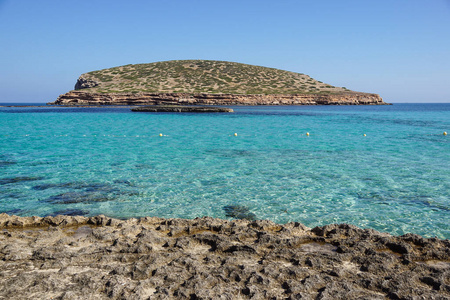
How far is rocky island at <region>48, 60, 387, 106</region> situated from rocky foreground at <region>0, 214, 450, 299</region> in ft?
266

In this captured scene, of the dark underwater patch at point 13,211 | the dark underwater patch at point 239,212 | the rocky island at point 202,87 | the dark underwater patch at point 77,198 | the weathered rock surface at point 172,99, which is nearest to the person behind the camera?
the dark underwater patch at point 239,212

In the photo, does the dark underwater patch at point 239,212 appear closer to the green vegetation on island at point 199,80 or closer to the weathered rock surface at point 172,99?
the weathered rock surface at point 172,99

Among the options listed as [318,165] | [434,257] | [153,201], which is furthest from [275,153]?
[434,257]

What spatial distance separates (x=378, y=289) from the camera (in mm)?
4844

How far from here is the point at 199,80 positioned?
108m

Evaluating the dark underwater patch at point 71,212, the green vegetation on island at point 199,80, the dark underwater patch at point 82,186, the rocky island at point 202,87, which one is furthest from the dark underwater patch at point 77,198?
the green vegetation on island at point 199,80

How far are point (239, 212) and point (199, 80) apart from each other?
102 m

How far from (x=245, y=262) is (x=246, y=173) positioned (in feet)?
26.3

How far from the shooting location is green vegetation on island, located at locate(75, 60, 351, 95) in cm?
9981

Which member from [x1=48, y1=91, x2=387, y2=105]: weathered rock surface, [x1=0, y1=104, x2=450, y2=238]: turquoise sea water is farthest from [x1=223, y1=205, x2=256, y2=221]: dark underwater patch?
[x1=48, y1=91, x2=387, y2=105]: weathered rock surface

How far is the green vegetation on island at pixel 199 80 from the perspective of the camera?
99812mm

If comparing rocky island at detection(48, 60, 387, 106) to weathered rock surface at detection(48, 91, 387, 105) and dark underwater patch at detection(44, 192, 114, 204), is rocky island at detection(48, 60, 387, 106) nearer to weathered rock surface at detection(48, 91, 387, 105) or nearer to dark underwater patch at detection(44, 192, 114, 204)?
weathered rock surface at detection(48, 91, 387, 105)

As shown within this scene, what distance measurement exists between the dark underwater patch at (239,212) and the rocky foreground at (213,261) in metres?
1.22

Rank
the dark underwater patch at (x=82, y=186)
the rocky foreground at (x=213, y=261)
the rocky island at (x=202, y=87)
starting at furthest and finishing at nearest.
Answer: the rocky island at (x=202, y=87) → the dark underwater patch at (x=82, y=186) → the rocky foreground at (x=213, y=261)
